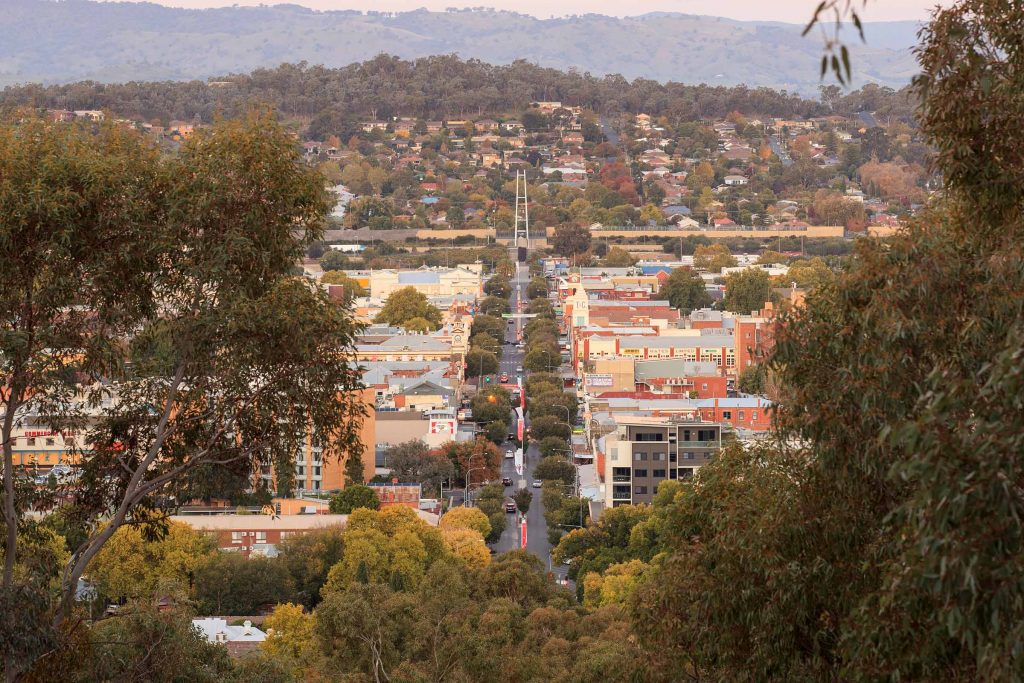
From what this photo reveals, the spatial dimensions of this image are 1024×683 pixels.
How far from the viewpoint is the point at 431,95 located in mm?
111500

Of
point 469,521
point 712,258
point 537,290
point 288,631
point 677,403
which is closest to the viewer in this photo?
point 288,631

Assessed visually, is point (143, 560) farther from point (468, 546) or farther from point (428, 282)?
point (428, 282)

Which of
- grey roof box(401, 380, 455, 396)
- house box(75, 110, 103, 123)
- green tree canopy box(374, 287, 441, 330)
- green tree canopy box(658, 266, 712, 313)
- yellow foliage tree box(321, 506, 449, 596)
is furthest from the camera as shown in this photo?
green tree canopy box(658, 266, 712, 313)

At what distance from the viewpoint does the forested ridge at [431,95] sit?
104125 mm

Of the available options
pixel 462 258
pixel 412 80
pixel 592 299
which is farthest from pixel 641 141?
pixel 592 299

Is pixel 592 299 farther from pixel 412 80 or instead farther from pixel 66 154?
pixel 412 80

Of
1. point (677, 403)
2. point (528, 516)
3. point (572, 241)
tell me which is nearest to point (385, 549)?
point (528, 516)

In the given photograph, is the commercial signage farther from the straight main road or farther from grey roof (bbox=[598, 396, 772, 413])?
grey roof (bbox=[598, 396, 772, 413])

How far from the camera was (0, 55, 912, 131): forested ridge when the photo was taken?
104 meters

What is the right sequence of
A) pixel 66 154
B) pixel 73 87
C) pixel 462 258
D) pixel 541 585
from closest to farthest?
pixel 66 154, pixel 541 585, pixel 462 258, pixel 73 87

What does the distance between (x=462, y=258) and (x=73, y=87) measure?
43.5 meters

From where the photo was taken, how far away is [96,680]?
7285 mm

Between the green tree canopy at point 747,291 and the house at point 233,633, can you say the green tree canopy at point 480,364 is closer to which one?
the green tree canopy at point 747,291

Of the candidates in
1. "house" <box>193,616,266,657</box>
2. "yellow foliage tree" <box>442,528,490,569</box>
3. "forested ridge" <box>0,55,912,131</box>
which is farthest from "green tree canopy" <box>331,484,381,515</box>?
"forested ridge" <box>0,55,912,131</box>
